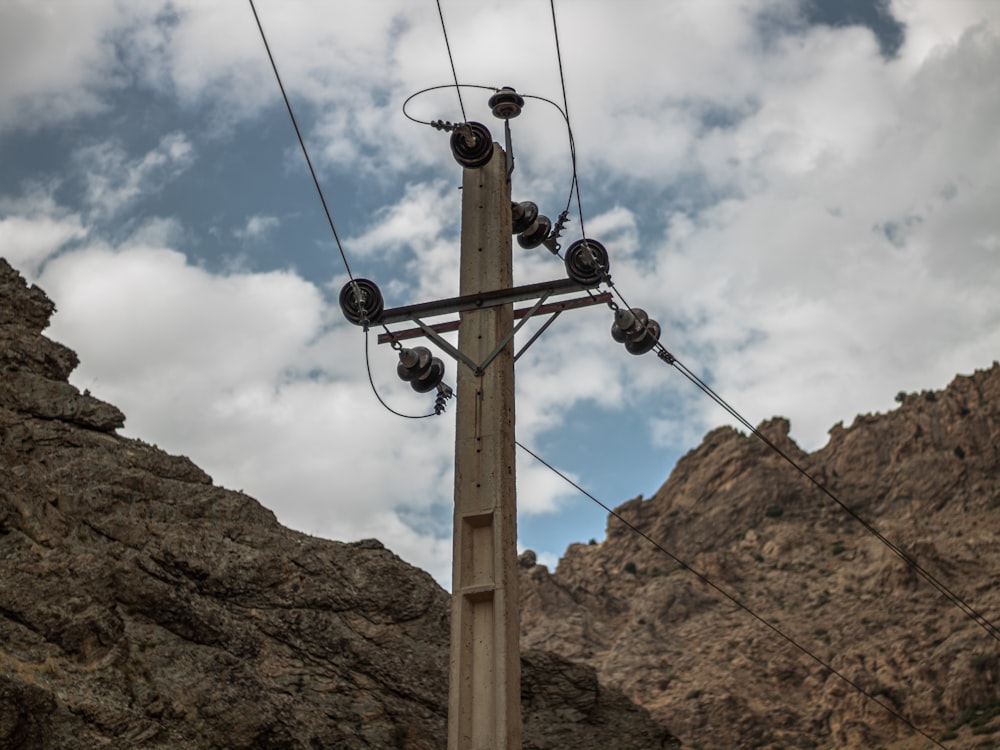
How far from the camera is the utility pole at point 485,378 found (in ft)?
31.5

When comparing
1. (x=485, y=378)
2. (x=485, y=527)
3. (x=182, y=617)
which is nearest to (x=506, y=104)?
(x=485, y=378)

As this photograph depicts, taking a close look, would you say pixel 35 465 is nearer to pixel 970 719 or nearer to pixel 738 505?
pixel 970 719

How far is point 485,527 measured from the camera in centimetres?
1024

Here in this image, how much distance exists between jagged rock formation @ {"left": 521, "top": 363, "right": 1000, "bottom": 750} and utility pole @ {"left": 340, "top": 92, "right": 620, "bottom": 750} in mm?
40263

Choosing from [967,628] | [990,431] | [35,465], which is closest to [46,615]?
[35,465]

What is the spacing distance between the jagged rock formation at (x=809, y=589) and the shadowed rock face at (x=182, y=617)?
92.3ft

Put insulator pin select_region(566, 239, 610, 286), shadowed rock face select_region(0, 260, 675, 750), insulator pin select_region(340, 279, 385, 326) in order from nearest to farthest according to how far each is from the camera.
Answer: insulator pin select_region(566, 239, 610, 286) → insulator pin select_region(340, 279, 385, 326) → shadowed rock face select_region(0, 260, 675, 750)

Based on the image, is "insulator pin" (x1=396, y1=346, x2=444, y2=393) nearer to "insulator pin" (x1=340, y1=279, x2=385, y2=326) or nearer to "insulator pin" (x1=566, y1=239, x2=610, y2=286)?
"insulator pin" (x1=340, y1=279, x2=385, y2=326)

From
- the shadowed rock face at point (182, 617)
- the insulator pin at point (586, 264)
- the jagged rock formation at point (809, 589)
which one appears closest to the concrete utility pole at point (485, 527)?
the insulator pin at point (586, 264)

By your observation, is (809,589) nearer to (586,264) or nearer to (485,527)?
(586,264)

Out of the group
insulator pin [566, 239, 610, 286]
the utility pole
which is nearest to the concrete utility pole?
the utility pole

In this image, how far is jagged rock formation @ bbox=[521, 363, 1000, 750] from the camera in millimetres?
53656

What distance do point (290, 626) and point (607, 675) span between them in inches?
1684

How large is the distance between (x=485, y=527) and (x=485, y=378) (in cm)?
135
